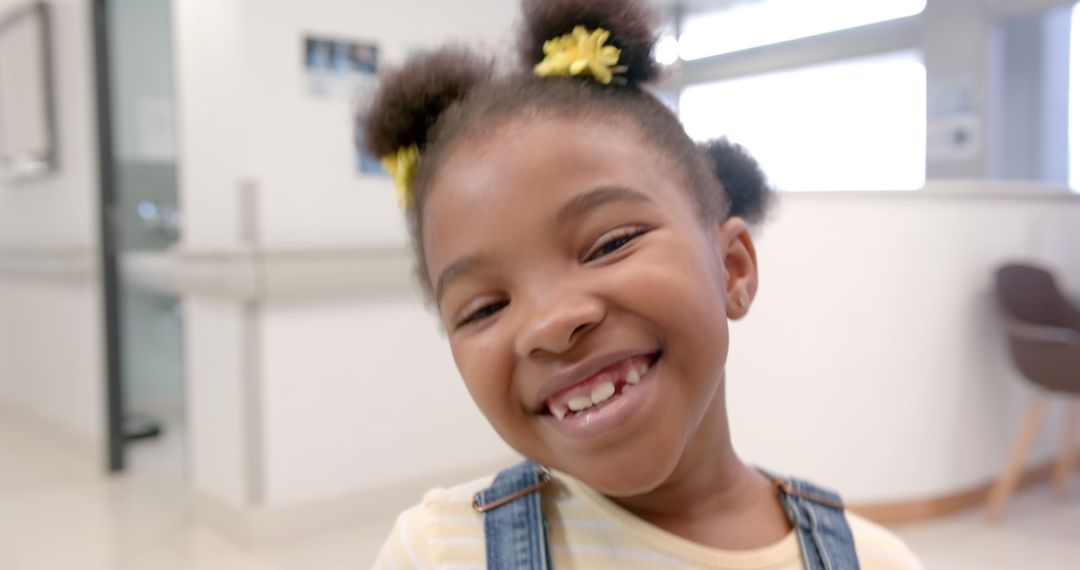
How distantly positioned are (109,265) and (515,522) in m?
3.09

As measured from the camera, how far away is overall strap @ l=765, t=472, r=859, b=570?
68 cm

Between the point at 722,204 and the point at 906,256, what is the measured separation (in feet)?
6.54

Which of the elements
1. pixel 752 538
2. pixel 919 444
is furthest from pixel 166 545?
pixel 919 444

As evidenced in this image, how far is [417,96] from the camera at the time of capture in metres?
0.74

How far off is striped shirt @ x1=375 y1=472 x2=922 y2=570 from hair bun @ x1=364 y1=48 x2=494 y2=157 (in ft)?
1.12

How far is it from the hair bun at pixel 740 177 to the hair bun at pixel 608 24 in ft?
0.42

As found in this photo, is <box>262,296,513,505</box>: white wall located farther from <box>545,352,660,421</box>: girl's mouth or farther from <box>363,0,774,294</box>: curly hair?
<box>545,352,660,421</box>: girl's mouth

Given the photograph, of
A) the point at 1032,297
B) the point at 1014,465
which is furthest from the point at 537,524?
the point at 1032,297

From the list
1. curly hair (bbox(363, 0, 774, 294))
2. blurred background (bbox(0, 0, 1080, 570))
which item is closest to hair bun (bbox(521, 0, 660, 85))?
curly hair (bbox(363, 0, 774, 294))

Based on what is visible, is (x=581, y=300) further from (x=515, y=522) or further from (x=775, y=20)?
(x=775, y=20)

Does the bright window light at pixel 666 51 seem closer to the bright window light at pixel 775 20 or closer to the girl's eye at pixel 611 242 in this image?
the girl's eye at pixel 611 242

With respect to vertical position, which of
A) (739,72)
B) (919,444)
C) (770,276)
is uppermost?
(739,72)

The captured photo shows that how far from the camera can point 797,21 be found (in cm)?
601

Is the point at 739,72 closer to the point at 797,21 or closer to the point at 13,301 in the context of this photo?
the point at 797,21
